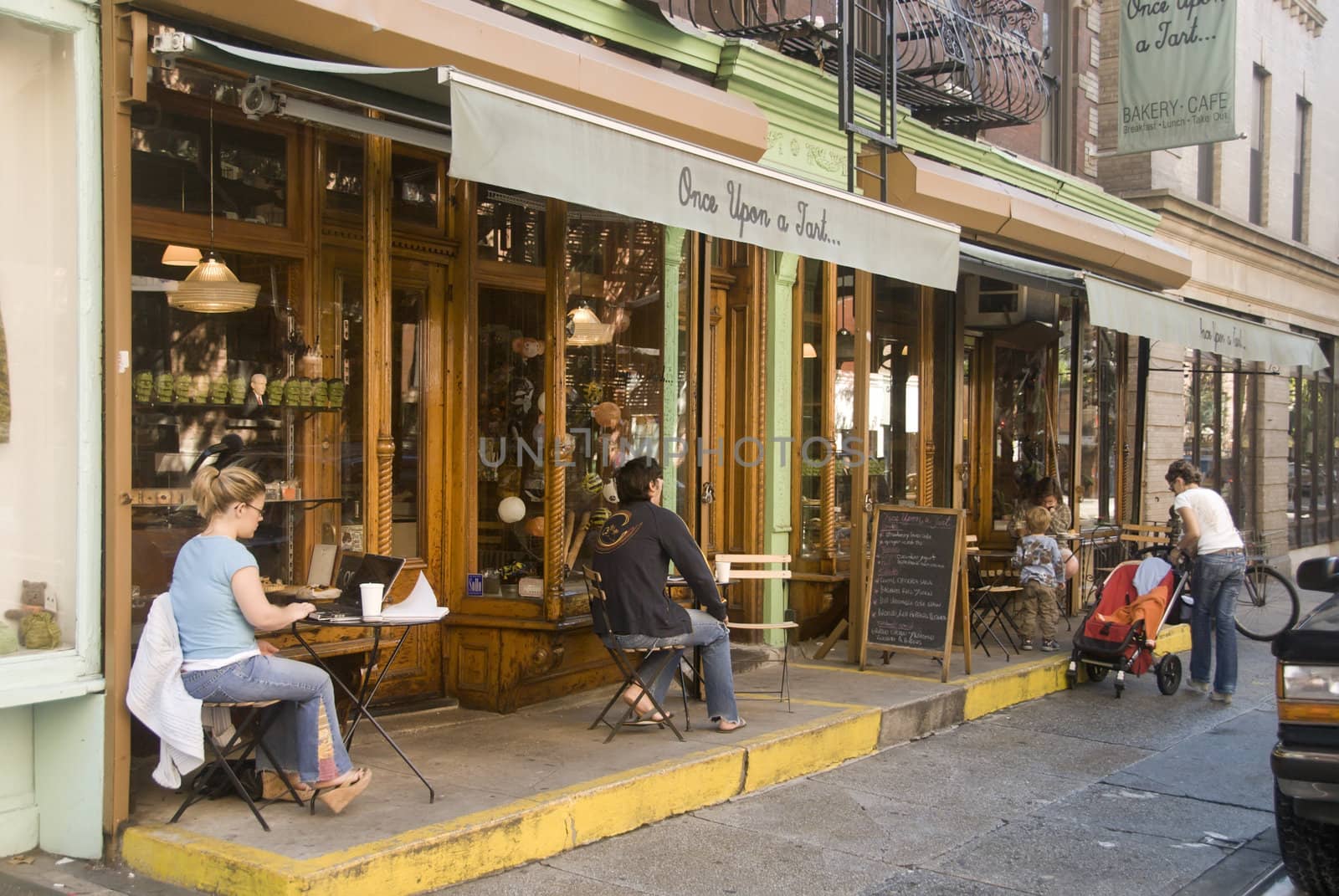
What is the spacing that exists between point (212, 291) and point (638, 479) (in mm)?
2348

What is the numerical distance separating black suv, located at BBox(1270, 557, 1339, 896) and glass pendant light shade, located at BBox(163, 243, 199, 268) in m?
5.21

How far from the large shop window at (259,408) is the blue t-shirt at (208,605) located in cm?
115

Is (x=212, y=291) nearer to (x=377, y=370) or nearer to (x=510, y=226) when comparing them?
(x=377, y=370)

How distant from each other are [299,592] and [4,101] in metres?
2.43

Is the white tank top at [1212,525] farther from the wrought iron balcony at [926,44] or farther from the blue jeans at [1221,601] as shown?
the wrought iron balcony at [926,44]

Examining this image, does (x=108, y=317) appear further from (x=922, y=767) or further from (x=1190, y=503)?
A: (x=1190, y=503)

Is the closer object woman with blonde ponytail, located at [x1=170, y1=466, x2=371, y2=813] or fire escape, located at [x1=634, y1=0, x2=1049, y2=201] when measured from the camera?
woman with blonde ponytail, located at [x1=170, y1=466, x2=371, y2=813]

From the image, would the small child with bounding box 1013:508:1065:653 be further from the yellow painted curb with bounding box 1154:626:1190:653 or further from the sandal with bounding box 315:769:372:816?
the sandal with bounding box 315:769:372:816

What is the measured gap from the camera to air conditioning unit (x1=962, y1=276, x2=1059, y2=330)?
40.9 ft

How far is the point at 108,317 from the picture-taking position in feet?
16.5

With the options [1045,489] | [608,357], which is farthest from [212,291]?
[1045,489]

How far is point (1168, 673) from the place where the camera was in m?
9.42

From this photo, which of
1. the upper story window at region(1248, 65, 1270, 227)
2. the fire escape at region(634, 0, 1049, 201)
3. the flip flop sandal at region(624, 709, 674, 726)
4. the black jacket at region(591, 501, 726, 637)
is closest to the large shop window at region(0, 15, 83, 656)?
the black jacket at region(591, 501, 726, 637)

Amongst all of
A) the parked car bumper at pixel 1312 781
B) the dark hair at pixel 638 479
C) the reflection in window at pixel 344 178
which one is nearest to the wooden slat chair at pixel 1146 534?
the dark hair at pixel 638 479
